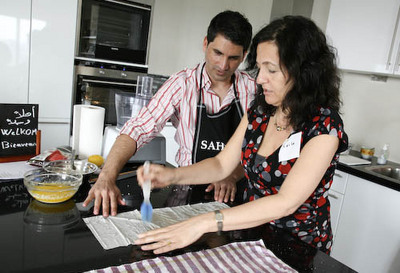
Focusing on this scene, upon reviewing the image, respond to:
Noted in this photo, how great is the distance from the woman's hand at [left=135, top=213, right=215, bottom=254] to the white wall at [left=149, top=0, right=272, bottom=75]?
3.21 m

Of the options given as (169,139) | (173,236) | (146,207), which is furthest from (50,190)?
(169,139)

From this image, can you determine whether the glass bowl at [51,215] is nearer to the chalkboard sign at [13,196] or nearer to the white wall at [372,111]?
the chalkboard sign at [13,196]

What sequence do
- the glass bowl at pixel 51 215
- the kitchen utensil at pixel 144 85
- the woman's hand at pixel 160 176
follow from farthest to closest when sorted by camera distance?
the kitchen utensil at pixel 144 85 → the woman's hand at pixel 160 176 → the glass bowl at pixel 51 215

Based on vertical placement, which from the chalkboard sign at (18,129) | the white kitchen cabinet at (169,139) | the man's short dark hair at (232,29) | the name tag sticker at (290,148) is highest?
the man's short dark hair at (232,29)

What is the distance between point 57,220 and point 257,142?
703 millimetres

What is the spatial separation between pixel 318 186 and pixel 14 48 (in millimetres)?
2538

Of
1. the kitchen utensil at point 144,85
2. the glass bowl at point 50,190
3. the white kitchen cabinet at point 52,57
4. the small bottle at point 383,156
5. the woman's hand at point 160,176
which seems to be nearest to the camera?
the glass bowl at point 50,190

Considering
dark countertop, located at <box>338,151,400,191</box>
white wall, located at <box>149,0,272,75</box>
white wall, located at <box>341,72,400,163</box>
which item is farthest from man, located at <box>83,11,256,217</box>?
white wall, located at <box>149,0,272,75</box>

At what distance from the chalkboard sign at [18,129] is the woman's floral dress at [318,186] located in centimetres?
86

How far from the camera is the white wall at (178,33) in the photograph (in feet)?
12.6

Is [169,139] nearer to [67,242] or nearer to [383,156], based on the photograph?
[383,156]

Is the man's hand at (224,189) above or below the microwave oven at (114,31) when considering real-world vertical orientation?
below

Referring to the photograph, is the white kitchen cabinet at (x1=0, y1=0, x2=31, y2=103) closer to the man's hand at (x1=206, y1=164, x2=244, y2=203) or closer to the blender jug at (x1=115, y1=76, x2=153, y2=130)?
the blender jug at (x1=115, y1=76, x2=153, y2=130)

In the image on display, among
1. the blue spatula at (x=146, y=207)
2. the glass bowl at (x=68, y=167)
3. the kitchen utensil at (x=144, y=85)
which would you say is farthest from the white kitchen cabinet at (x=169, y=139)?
the blue spatula at (x=146, y=207)
